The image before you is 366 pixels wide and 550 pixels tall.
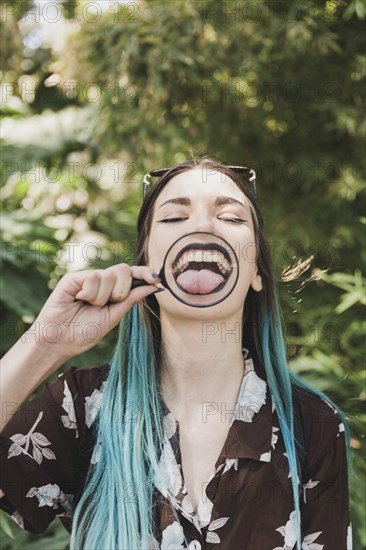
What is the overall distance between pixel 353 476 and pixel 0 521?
892mm

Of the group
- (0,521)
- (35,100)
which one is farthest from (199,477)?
(35,100)

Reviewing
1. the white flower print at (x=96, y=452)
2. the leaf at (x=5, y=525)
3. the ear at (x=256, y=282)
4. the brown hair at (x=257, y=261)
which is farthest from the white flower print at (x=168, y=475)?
the leaf at (x=5, y=525)

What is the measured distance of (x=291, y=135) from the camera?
8.40 feet

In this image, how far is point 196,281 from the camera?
3.60 ft

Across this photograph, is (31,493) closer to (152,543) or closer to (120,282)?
(152,543)

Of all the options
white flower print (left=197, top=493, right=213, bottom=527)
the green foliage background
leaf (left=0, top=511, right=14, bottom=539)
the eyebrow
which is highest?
the green foliage background

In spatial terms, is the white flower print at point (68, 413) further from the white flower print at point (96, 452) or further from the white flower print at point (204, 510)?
the white flower print at point (204, 510)

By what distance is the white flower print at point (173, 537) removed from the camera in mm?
1072

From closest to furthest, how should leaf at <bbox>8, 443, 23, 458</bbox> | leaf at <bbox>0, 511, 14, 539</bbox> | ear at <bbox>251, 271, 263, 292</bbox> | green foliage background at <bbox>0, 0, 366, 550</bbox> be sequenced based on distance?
leaf at <bbox>8, 443, 23, 458</bbox>, ear at <bbox>251, 271, 263, 292</bbox>, leaf at <bbox>0, 511, 14, 539</bbox>, green foliage background at <bbox>0, 0, 366, 550</bbox>

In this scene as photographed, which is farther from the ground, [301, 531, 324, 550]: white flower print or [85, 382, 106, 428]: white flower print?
[85, 382, 106, 428]: white flower print

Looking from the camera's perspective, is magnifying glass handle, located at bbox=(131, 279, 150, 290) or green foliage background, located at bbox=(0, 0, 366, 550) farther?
green foliage background, located at bbox=(0, 0, 366, 550)

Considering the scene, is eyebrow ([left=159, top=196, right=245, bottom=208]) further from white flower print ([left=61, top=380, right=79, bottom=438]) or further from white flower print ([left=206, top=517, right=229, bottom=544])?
white flower print ([left=206, top=517, right=229, bottom=544])

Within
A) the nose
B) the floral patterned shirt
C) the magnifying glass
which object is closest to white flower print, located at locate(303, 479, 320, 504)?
the floral patterned shirt

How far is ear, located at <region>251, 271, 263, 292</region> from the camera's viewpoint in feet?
4.20
